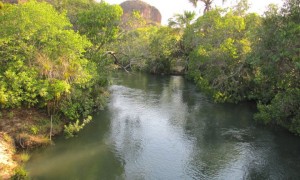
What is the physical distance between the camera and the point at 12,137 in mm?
18641

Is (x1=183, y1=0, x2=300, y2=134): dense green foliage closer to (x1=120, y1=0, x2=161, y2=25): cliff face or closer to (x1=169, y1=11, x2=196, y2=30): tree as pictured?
(x1=169, y1=11, x2=196, y2=30): tree

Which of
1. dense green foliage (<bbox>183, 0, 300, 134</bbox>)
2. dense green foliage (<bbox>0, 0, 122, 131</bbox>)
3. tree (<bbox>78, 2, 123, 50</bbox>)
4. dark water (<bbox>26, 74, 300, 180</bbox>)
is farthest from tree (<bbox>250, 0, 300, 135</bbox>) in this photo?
dense green foliage (<bbox>0, 0, 122, 131</bbox>)

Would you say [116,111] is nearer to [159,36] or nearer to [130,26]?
[130,26]

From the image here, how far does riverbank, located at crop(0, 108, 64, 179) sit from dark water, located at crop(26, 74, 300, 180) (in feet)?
2.71

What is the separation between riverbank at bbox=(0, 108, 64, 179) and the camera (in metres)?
17.0

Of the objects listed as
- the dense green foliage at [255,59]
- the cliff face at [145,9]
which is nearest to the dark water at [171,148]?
the dense green foliage at [255,59]

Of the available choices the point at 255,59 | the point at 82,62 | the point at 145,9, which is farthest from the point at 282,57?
the point at 145,9

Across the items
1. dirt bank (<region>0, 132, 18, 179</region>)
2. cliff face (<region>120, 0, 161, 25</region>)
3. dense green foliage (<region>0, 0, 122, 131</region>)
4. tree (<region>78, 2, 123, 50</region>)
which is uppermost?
cliff face (<region>120, 0, 161, 25</region>)

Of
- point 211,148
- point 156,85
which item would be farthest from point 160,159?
point 156,85

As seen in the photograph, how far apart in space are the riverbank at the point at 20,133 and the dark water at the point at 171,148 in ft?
2.71

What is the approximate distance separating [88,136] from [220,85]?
15.7 metres

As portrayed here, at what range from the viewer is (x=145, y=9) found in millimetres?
126250

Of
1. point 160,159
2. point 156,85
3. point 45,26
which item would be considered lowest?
point 160,159

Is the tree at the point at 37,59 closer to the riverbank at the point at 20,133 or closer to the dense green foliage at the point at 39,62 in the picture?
the dense green foliage at the point at 39,62
